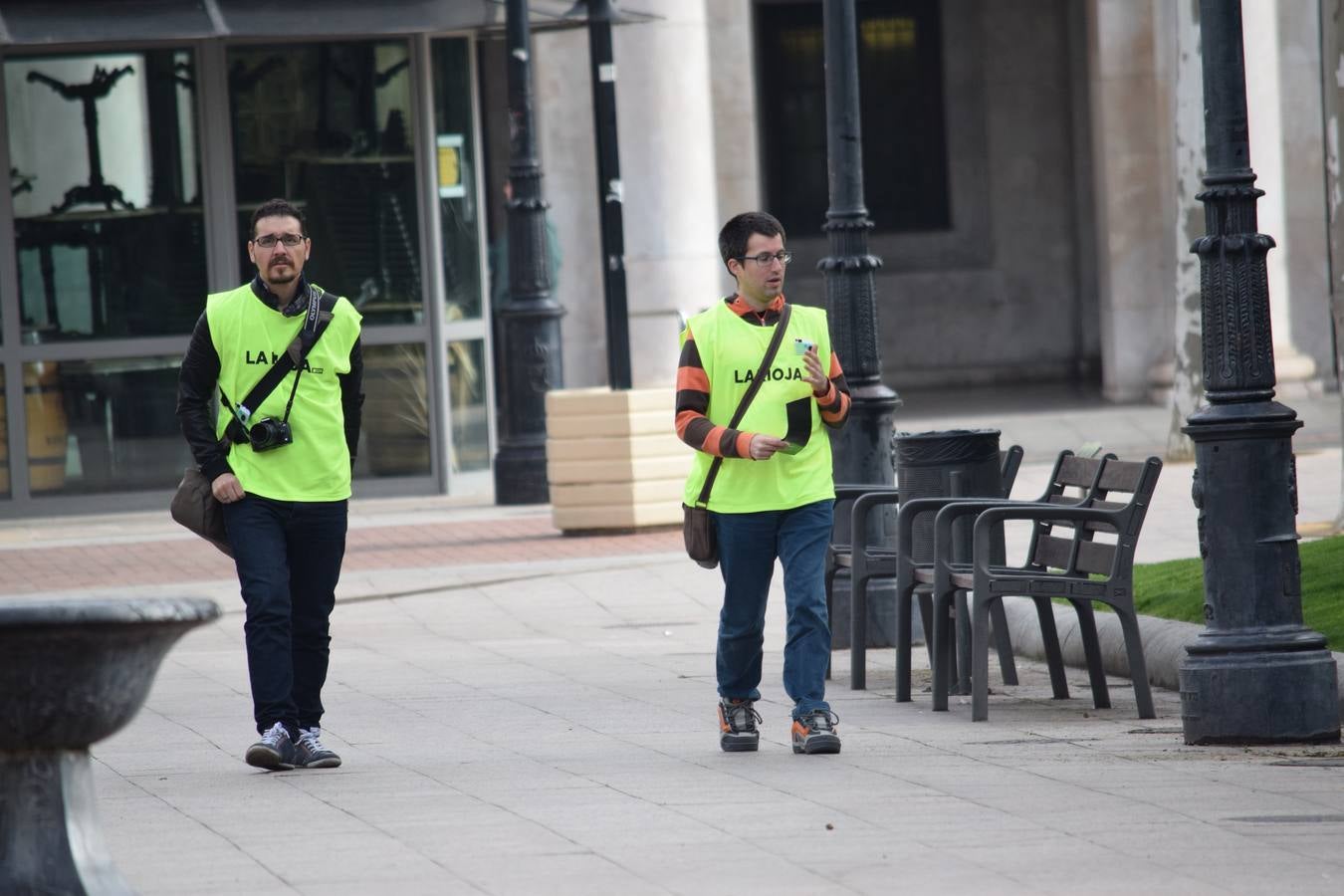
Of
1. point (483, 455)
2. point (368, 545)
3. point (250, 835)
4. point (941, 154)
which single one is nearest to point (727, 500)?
point (250, 835)

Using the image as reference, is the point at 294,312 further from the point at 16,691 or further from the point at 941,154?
the point at 941,154

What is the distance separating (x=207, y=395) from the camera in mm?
7465

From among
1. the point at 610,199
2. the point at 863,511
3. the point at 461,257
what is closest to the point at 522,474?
the point at 610,199

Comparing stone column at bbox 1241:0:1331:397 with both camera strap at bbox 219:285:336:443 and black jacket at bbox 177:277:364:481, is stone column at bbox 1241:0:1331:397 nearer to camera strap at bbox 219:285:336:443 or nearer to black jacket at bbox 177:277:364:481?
black jacket at bbox 177:277:364:481

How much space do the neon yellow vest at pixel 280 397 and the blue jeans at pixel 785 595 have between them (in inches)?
51.4

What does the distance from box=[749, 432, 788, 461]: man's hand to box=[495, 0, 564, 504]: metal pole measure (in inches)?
388

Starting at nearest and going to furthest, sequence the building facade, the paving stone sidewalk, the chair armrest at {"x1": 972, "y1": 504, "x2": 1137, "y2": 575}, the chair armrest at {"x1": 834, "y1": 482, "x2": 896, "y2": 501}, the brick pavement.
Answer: the paving stone sidewalk
the chair armrest at {"x1": 972, "y1": 504, "x2": 1137, "y2": 575}
the chair armrest at {"x1": 834, "y1": 482, "x2": 896, "y2": 501}
the brick pavement
the building facade

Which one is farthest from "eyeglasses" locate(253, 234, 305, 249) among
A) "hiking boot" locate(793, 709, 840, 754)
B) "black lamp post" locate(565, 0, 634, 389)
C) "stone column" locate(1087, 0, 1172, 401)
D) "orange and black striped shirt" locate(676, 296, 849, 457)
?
"stone column" locate(1087, 0, 1172, 401)

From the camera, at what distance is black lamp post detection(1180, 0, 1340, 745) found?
7457 millimetres

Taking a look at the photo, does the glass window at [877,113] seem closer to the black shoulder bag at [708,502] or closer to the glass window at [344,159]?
the glass window at [344,159]

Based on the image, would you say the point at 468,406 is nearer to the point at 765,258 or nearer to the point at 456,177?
the point at 456,177

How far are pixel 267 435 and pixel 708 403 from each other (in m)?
1.44

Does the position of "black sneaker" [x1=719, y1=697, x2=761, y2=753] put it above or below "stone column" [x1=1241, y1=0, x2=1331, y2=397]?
below

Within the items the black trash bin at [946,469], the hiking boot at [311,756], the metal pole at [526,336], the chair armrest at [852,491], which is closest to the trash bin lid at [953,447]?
the black trash bin at [946,469]
